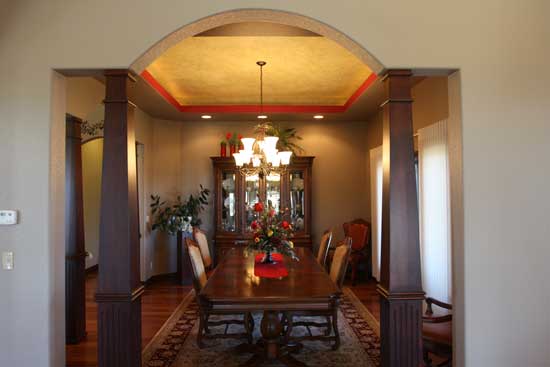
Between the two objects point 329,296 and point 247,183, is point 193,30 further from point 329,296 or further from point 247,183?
point 247,183

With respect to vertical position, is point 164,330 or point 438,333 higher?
point 438,333

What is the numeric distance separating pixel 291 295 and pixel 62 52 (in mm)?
2079

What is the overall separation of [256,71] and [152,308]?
10.3 ft

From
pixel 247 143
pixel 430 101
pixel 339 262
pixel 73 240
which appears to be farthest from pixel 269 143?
pixel 73 240

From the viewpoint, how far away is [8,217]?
7.49 feet

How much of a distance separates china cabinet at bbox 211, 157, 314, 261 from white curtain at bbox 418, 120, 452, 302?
7.50ft

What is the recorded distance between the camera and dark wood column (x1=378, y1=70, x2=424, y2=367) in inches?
91.5

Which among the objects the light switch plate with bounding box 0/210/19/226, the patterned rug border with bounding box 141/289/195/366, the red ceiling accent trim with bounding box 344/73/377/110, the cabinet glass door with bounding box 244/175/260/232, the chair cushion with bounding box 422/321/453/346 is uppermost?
the red ceiling accent trim with bounding box 344/73/377/110

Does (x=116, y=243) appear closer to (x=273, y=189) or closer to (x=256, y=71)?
(x=256, y=71)

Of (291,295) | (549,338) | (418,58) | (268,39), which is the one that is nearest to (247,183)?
(268,39)

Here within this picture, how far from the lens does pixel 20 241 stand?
2.30 meters

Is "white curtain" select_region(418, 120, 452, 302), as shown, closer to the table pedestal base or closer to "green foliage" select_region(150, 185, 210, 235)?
the table pedestal base

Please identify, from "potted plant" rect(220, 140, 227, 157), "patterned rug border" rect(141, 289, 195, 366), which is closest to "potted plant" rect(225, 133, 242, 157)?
"potted plant" rect(220, 140, 227, 157)

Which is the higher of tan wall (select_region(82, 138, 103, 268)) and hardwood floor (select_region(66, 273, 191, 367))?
tan wall (select_region(82, 138, 103, 268))
